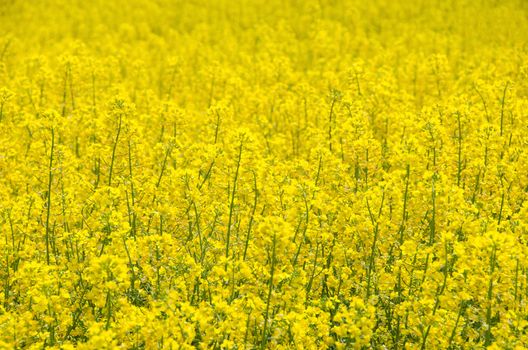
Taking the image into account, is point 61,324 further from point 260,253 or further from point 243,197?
point 243,197

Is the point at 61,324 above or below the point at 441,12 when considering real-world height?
below

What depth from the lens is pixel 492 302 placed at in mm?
4289

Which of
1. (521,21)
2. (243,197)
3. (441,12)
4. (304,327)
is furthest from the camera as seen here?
(441,12)

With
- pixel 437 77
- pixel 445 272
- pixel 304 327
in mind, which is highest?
pixel 437 77

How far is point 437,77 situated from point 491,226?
5.25m

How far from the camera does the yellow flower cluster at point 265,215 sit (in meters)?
4.36

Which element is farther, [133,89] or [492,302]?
[133,89]

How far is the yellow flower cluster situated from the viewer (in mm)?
4359

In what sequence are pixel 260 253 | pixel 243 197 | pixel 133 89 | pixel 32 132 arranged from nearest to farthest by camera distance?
pixel 260 253, pixel 243 197, pixel 32 132, pixel 133 89

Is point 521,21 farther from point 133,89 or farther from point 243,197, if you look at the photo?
point 243,197

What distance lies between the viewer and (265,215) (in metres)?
6.28

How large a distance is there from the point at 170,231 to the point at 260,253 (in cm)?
113

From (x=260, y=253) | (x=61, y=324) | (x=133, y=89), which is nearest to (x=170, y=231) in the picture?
(x=260, y=253)

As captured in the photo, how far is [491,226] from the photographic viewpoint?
4.83m
